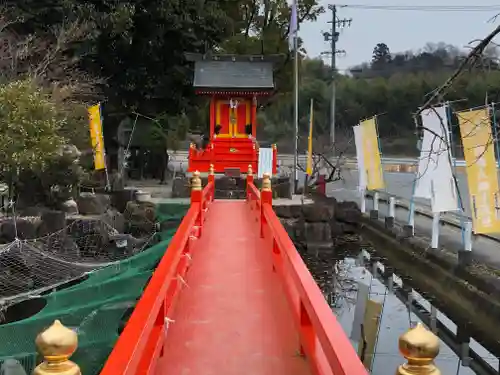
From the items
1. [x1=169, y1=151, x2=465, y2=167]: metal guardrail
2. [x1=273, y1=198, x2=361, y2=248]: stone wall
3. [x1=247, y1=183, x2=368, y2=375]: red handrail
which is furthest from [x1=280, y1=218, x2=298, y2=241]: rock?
[x1=169, y1=151, x2=465, y2=167]: metal guardrail

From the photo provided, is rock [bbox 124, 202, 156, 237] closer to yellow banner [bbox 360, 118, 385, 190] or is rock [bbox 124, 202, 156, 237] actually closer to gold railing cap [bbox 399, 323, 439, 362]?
yellow banner [bbox 360, 118, 385, 190]

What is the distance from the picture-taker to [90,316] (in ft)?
19.7

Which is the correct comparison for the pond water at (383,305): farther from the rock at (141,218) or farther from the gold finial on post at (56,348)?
the gold finial on post at (56,348)

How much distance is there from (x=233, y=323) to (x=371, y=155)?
12672mm

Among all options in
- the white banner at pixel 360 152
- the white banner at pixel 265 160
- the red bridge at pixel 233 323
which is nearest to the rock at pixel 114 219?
the white banner at pixel 265 160

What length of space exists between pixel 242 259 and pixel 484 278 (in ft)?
17.7

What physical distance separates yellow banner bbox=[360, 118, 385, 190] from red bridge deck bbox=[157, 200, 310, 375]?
31.7 feet

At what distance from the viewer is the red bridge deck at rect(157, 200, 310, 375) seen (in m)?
3.48

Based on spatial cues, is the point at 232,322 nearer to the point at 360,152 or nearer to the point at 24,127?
the point at 24,127

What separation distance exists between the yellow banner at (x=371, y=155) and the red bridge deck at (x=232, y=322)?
968cm

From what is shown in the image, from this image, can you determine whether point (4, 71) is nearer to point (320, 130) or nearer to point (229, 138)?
point (229, 138)

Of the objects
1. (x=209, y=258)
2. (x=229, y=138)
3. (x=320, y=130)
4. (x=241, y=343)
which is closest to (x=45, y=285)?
(x=209, y=258)

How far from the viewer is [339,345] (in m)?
2.31

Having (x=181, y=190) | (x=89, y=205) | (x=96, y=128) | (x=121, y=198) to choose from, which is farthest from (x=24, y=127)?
(x=181, y=190)
